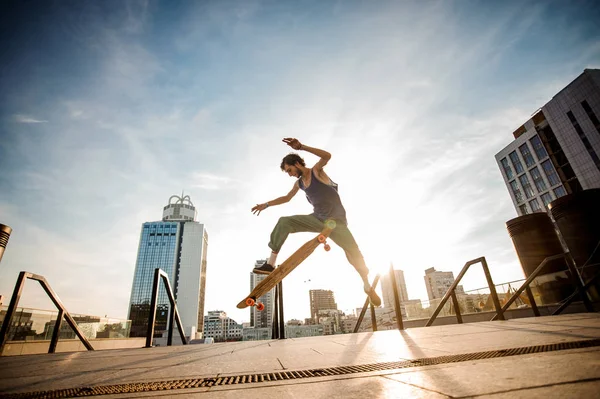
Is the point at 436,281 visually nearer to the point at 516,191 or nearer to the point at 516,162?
the point at 516,191

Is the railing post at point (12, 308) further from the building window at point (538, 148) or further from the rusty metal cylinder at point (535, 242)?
the building window at point (538, 148)

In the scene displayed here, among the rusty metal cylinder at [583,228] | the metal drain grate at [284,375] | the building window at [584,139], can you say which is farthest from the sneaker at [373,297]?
the building window at [584,139]

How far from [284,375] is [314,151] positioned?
359 centimetres

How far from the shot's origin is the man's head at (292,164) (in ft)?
16.8

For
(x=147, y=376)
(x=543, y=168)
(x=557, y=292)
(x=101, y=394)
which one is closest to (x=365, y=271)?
(x=147, y=376)

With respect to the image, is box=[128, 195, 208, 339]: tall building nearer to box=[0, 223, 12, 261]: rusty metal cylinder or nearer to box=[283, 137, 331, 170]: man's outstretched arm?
box=[0, 223, 12, 261]: rusty metal cylinder

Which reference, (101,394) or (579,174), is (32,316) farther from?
(579,174)

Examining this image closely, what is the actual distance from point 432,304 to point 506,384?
14.9m

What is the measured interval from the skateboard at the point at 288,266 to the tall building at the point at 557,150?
1701 inches

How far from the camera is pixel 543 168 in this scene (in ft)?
141

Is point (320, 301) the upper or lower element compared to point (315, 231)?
upper

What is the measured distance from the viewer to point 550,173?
139 feet

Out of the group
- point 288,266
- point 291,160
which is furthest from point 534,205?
point 288,266

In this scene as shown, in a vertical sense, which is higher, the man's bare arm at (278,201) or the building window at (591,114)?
the building window at (591,114)
